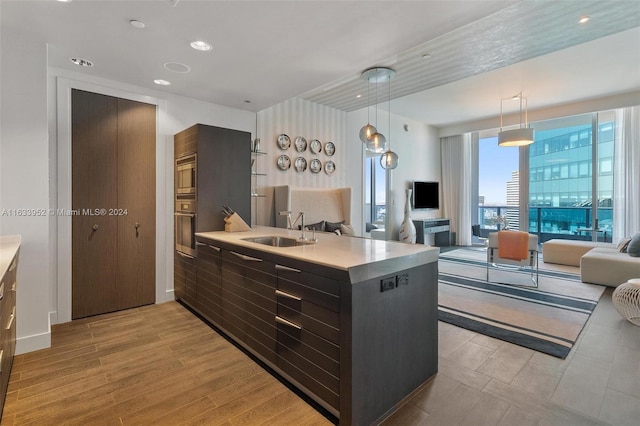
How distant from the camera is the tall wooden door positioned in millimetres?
3213

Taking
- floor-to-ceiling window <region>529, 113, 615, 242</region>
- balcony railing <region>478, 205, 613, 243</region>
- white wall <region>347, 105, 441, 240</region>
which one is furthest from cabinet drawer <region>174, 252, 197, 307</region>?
floor-to-ceiling window <region>529, 113, 615, 242</region>

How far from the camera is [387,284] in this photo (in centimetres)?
172

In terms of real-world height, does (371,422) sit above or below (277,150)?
below

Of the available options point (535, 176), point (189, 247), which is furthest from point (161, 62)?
point (535, 176)

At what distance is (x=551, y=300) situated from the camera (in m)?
3.64

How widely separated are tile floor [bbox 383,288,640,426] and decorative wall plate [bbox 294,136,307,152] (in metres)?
3.60

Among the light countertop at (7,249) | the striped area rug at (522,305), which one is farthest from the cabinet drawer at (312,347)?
the striped area rug at (522,305)

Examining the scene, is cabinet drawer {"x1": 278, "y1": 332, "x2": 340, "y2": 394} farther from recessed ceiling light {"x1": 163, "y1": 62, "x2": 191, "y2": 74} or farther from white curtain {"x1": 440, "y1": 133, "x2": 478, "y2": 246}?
white curtain {"x1": 440, "y1": 133, "x2": 478, "y2": 246}

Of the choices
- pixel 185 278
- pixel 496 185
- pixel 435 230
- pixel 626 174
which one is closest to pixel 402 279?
pixel 185 278

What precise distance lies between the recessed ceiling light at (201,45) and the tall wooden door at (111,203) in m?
1.44

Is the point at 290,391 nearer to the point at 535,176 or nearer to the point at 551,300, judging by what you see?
the point at 551,300

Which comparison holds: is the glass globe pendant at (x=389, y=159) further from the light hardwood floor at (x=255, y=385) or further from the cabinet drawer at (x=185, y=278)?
the cabinet drawer at (x=185, y=278)

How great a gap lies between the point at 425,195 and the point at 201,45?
6.45 metres

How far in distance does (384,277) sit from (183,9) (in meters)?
2.25
